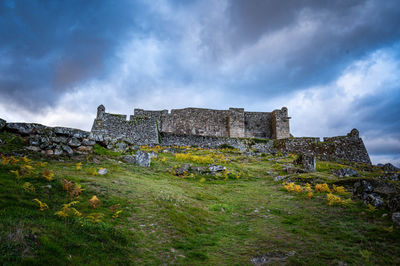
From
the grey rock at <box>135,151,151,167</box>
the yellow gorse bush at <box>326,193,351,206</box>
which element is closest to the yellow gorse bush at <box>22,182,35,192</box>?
the grey rock at <box>135,151,151,167</box>

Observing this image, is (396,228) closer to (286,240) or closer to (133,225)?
(286,240)

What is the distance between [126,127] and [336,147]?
28790 millimetres

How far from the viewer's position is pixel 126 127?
30156mm

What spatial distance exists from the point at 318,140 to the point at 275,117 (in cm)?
1385

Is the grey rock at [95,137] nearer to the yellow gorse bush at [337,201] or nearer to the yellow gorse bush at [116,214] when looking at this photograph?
the yellow gorse bush at [116,214]

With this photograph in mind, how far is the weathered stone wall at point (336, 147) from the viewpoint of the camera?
2796cm

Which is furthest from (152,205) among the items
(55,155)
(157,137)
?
(157,137)

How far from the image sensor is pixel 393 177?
42.6 feet

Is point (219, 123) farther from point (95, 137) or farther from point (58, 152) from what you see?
point (58, 152)

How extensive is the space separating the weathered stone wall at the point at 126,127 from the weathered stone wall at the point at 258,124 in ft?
70.9

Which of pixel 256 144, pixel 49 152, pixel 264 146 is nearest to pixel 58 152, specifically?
pixel 49 152

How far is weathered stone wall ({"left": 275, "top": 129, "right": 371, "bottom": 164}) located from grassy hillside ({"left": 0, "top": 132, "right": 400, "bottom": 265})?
70.6ft

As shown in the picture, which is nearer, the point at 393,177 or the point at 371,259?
the point at 371,259

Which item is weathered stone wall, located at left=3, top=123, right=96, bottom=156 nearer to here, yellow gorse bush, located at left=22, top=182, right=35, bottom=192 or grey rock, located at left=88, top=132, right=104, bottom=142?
grey rock, located at left=88, top=132, right=104, bottom=142
